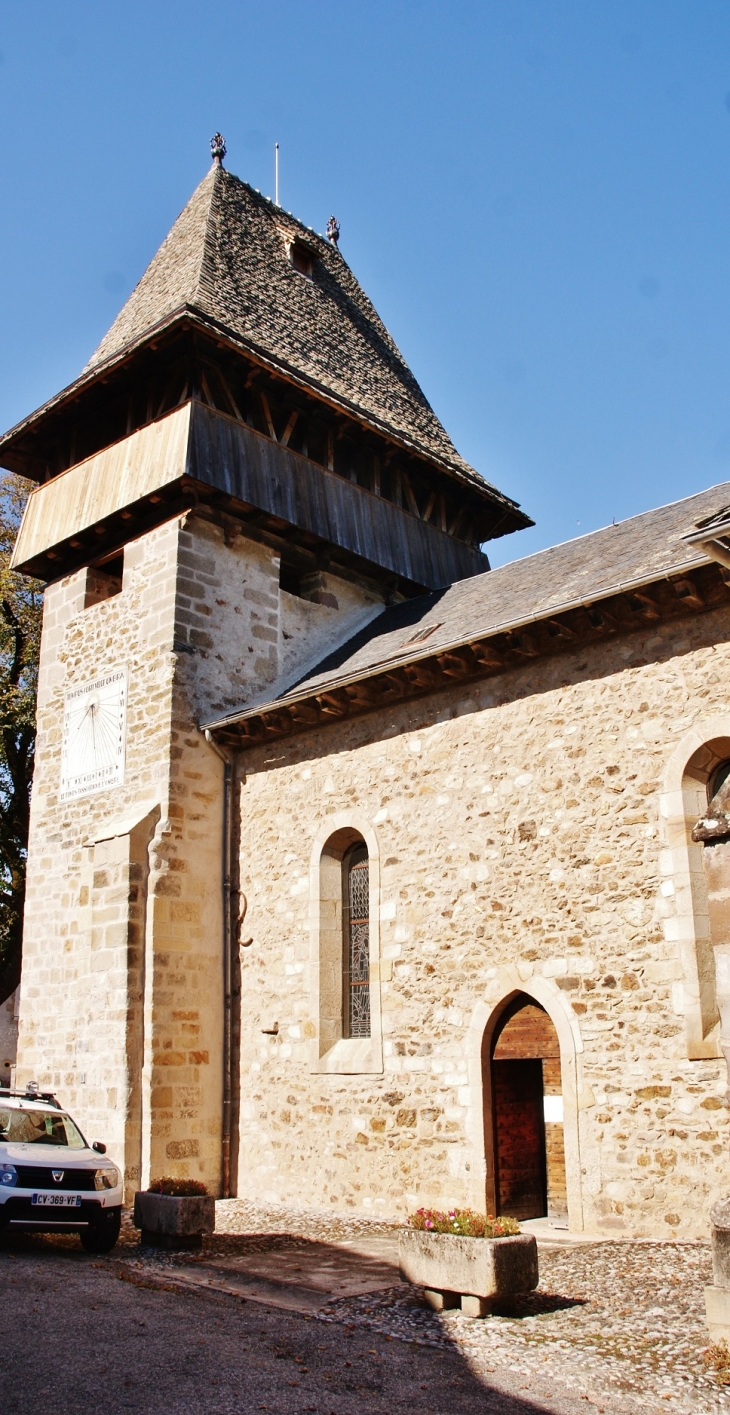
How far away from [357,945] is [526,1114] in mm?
2629

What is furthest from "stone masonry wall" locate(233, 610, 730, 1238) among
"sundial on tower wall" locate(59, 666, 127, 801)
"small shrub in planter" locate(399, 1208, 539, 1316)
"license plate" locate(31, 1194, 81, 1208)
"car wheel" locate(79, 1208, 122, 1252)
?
"license plate" locate(31, 1194, 81, 1208)

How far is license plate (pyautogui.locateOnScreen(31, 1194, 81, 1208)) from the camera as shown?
A: 28.4 ft

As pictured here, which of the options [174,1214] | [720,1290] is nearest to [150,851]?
[174,1214]

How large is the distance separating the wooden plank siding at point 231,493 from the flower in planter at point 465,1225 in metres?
9.28

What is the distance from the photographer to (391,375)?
19031mm

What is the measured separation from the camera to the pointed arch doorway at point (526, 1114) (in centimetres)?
1007

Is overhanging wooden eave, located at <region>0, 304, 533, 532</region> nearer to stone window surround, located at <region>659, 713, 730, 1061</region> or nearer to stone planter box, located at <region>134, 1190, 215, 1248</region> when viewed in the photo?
stone window surround, located at <region>659, 713, 730, 1061</region>

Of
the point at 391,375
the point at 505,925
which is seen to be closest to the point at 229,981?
the point at 505,925

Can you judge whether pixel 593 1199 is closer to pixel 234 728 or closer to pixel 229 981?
pixel 229 981

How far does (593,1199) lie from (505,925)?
2.32m

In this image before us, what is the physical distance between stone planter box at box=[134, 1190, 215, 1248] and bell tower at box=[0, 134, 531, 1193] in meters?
2.58

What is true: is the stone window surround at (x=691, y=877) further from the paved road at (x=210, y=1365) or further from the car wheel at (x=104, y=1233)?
A: the car wheel at (x=104, y=1233)

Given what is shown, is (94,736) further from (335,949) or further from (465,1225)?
(465,1225)

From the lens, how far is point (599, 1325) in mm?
6273
